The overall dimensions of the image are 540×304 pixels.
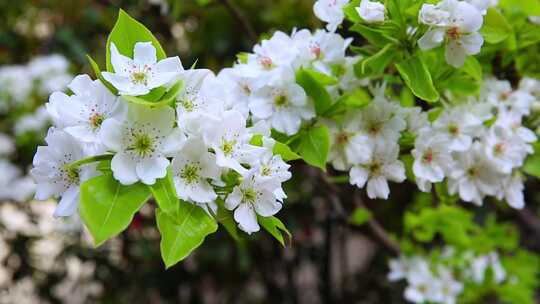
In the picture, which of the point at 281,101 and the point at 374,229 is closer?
the point at 281,101

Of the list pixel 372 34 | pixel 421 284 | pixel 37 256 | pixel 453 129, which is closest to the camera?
pixel 372 34

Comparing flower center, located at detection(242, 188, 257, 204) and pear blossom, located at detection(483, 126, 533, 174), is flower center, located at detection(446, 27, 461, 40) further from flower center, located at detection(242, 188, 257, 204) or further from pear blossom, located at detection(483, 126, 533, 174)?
flower center, located at detection(242, 188, 257, 204)

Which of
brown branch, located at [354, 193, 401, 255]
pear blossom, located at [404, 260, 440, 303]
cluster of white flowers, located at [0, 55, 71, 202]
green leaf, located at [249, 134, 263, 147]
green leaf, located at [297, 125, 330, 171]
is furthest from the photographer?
cluster of white flowers, located at [0, 55, 71, 202]

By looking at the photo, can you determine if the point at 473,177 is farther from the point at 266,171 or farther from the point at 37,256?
the point at 37,256

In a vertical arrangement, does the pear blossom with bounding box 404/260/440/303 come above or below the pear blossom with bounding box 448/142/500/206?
below

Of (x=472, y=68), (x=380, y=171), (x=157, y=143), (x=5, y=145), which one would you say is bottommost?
(x=5, y=145)

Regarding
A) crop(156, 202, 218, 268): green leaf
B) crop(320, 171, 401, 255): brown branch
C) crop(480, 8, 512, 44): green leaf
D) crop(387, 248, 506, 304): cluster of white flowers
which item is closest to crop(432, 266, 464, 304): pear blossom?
crop(387, 248, 506, 304): cluster of white flowers

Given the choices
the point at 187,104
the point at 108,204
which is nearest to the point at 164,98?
the point at 187,104

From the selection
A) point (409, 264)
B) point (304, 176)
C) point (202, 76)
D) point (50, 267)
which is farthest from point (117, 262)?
point (202, 76)
